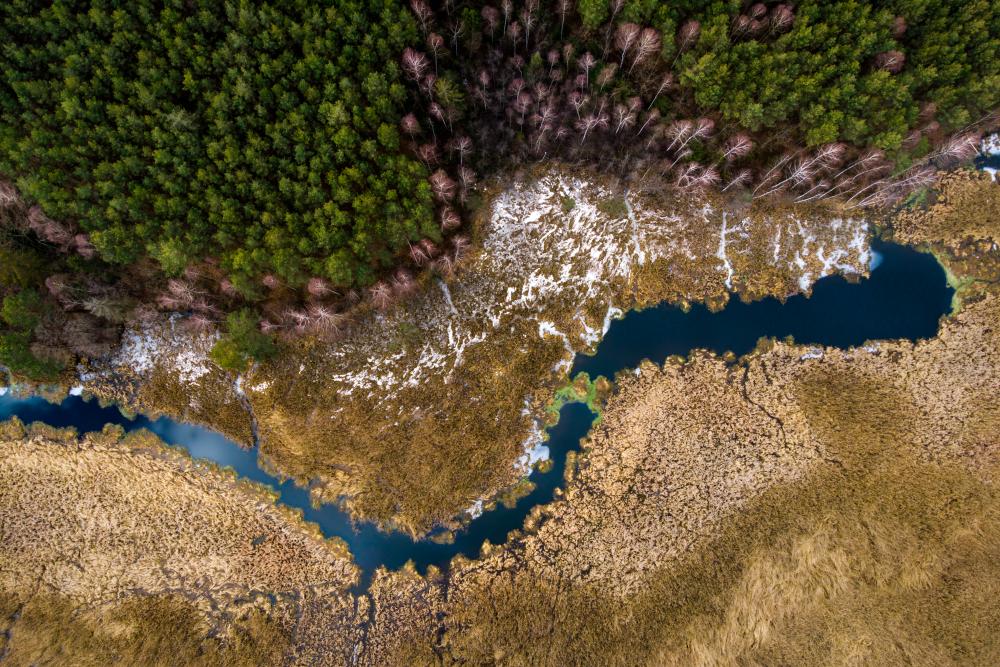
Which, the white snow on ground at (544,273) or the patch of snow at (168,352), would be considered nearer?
the white snow on ground at (544,273)

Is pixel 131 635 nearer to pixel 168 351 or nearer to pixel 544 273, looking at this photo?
pixel 168 351

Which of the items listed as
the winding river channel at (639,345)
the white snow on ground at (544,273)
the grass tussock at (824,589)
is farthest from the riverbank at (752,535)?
the white snow on ground at (544,273)

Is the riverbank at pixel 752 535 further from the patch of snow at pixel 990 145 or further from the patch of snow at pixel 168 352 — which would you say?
the patch of snow at pixel 168 352

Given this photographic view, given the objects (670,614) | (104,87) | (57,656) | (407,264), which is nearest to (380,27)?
(407,264)

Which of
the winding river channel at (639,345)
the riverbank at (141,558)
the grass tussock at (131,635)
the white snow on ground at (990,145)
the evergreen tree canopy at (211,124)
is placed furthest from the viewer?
the white snow on ground at (990,145)

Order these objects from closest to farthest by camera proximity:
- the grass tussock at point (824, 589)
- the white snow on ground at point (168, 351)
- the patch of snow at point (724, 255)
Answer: the grass tussock at point (824, 589) < the white snow on ground at point (168, 351) < the patch of snow at point (724, 255)

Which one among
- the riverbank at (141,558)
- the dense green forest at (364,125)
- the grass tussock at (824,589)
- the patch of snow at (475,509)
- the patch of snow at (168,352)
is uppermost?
the dense green forest at (364,125)

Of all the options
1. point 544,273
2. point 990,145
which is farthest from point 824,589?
point 990,145
